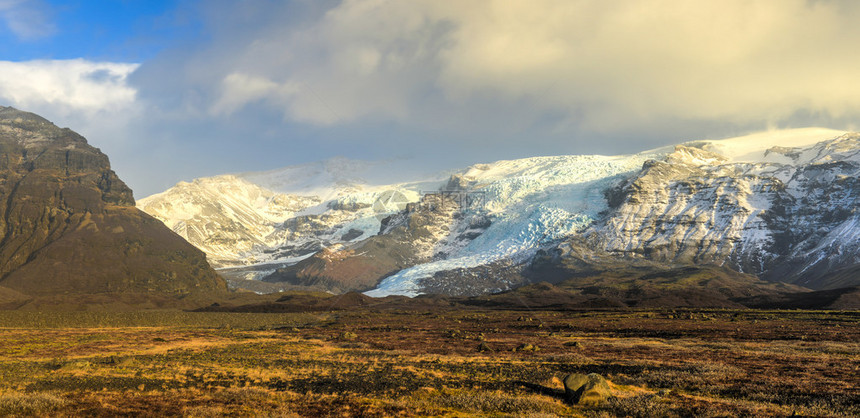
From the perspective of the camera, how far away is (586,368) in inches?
1634

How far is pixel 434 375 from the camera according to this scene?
3881 cm

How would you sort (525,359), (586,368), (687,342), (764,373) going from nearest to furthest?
(764,373) < (586,368) < (525,359) < (687,342)

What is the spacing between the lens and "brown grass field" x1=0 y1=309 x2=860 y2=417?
27.2 m

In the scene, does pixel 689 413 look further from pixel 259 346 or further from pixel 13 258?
pixel 13 258

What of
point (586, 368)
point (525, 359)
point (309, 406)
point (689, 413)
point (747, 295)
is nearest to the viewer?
point (689, 413)

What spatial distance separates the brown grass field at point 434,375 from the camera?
89.4 ft

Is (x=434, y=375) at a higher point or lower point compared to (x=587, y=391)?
lower

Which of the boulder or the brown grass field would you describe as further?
the boulder

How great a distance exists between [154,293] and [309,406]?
182 meters

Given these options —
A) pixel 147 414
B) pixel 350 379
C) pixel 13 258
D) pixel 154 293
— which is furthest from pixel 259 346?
pixel 13 258

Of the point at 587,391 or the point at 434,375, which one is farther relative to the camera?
the point at 434,375

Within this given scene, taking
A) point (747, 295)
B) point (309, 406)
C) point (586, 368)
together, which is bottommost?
point (747, 295)

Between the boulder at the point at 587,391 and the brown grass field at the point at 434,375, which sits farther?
the boulder at the point at 587,391

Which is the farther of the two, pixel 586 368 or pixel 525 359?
pixel 525 359
